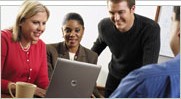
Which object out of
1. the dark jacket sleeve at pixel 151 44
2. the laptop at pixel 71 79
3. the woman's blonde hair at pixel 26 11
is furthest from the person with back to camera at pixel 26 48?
the dark jacket sleeve at pixel 151 44

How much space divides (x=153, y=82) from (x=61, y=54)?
113cm

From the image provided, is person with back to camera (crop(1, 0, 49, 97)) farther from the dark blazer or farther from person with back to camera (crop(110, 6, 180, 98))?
person with back to camera (crop(110, 6, 180, 98))

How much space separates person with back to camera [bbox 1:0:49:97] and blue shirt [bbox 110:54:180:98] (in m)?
0.97

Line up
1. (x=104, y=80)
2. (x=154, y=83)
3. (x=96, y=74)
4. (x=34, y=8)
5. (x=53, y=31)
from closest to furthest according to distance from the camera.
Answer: (x=154, y=83) < (x=96, y=74) < (x=34, y=8) < (x=53, y=31) < (x=104, y=80)

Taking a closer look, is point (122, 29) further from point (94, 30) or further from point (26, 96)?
point (26, 96)

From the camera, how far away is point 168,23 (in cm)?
221

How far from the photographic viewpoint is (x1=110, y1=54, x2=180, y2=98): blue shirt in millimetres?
933

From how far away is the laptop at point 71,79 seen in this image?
1.50 metres

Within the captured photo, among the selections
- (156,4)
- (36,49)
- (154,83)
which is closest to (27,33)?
(36,49)

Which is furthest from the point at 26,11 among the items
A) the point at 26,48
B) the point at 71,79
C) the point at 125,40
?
the point at 125,40

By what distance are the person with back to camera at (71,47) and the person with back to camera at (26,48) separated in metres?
0.05

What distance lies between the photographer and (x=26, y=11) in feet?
5.98

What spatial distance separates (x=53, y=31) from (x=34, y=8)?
0.65 ft

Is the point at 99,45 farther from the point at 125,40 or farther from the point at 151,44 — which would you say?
the point at 151,44
